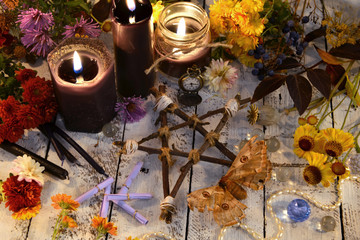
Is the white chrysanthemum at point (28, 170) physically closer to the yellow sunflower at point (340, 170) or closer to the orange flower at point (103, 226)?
the orange flower at point (103, 226)

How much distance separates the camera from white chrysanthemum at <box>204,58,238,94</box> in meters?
1.17

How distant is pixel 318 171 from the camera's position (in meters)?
1.10

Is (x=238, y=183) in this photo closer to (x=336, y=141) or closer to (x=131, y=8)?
(x=336, y=141)

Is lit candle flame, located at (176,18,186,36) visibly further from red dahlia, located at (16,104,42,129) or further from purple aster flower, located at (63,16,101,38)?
red dahlia, located at (16,104,42,129)

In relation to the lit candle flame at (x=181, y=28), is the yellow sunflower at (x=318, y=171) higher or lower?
lower

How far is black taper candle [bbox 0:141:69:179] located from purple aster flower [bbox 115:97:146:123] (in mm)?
177

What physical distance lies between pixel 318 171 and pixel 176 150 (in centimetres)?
29

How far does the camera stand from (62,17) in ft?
3.98

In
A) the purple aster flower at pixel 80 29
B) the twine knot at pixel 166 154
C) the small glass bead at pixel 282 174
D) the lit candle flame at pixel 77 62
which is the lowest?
the small glass bead at pixel 282 174

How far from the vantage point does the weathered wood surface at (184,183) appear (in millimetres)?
1062

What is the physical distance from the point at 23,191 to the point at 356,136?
69cm

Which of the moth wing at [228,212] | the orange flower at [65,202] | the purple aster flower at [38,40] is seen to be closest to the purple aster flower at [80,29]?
the purple aster flower at [38,40]

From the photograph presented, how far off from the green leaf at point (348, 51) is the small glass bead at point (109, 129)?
19.0 inches

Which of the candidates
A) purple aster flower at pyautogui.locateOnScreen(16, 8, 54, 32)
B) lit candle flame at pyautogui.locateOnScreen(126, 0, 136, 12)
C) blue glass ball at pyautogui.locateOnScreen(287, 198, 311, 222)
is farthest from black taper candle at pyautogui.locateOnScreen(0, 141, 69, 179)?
blue glass ball at pyautogui.locateOnScreen(287, 198, 311, 222)
